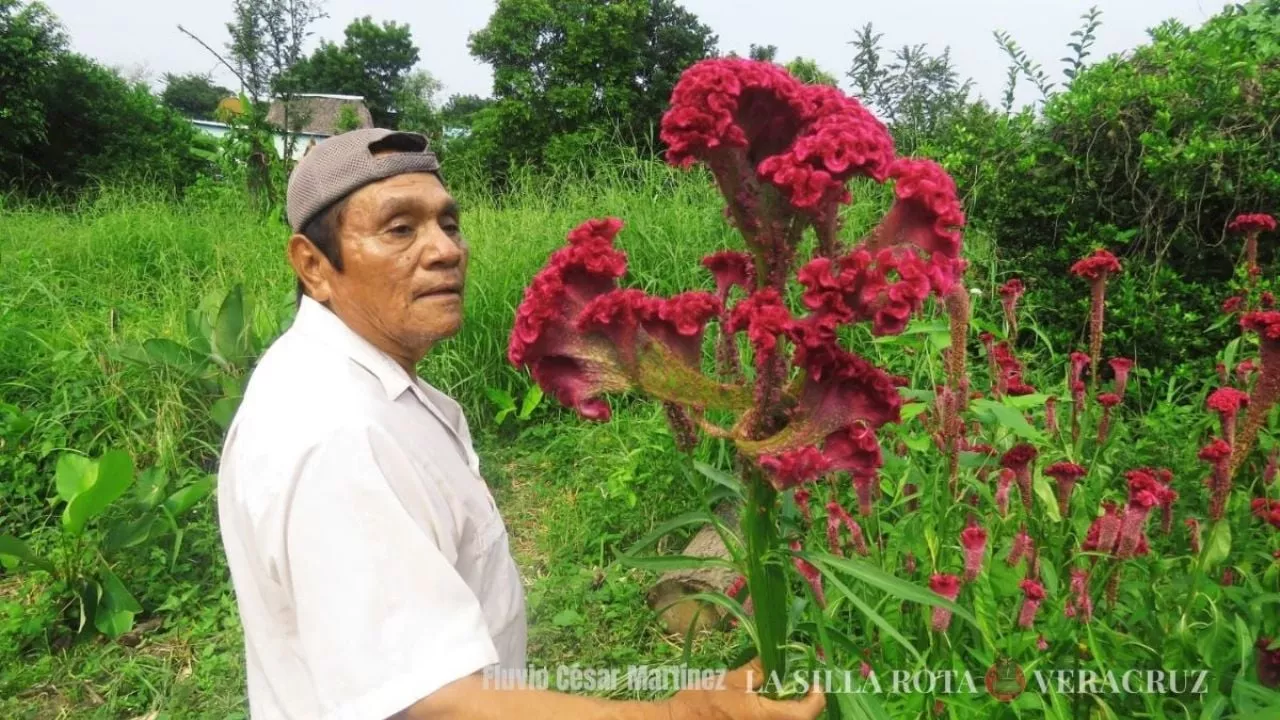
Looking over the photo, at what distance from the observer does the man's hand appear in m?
1.10

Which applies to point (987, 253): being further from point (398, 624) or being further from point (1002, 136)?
point (398, 624)

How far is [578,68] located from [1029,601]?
1670 centimetres

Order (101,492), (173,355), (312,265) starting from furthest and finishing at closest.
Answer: (173,355) → (101,492) → (312,265)

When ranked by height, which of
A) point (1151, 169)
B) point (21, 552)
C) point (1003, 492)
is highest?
point (1151, 169)

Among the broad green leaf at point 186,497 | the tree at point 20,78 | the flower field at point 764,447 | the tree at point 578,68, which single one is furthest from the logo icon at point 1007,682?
the tree at point 20,78

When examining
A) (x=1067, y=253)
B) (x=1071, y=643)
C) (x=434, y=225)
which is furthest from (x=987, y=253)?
(x=434, y=225)

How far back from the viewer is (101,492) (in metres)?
3.62

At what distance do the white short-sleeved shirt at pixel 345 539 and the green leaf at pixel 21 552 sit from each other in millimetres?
2644

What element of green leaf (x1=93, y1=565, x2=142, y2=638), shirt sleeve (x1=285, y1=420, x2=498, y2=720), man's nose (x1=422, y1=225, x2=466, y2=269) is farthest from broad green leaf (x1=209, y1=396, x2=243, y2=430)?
shirt sleeve (x1=285, y1=420, x2=498, y2=720)

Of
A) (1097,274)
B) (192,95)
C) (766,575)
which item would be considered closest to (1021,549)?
(1097,274)

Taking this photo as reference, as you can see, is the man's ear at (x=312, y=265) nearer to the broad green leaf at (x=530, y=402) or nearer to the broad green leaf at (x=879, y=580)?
the broad green leaf at (x=879, y=580)

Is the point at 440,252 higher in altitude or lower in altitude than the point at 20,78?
lower

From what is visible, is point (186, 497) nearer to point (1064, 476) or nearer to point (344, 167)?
point (344, 167)

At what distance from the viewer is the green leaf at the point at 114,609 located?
3453mm
